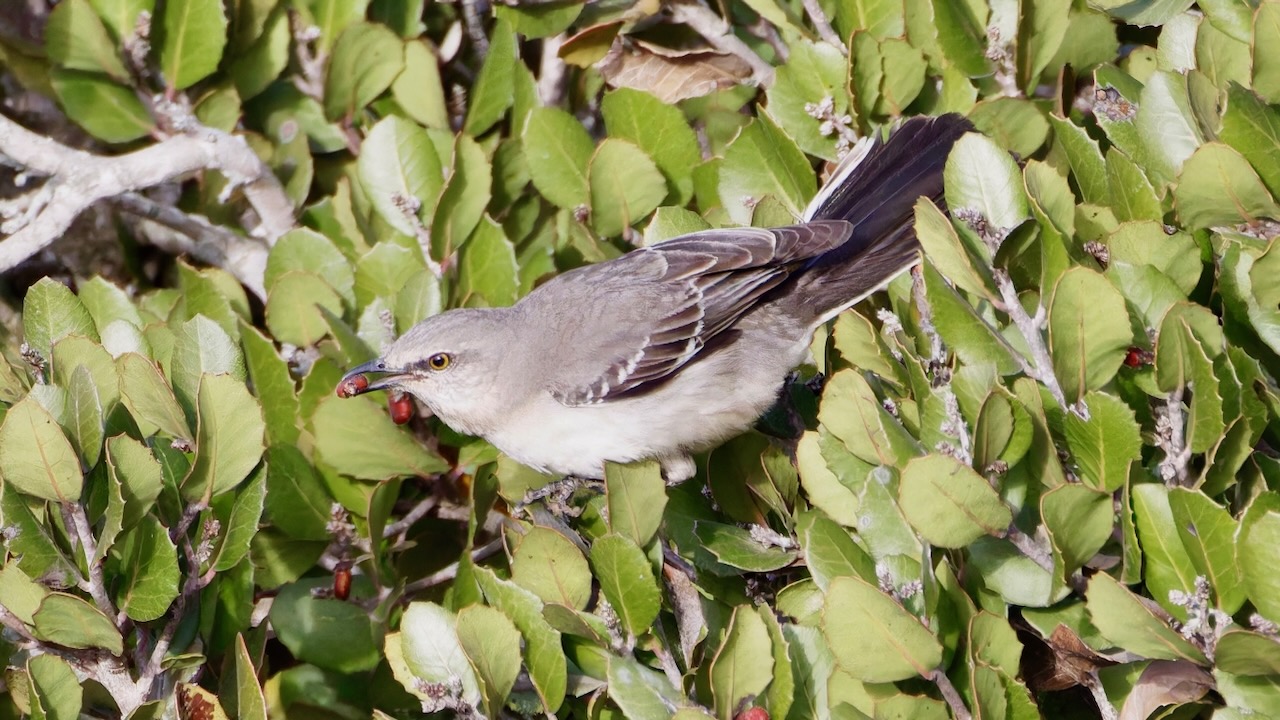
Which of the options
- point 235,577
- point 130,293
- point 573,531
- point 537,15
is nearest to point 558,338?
point 573,531


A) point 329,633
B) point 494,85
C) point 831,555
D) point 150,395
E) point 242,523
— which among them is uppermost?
point 494,85

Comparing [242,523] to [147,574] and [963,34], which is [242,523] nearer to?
[147,574]

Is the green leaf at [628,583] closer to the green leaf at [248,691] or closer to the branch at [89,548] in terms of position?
the green leaf at [248,691]

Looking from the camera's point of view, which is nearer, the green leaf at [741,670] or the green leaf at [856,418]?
the green leaf at [741,670]

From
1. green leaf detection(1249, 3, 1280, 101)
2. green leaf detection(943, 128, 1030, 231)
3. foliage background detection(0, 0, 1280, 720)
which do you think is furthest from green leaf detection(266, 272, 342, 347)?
green leaf detection(1249, 3, 1280, 101)

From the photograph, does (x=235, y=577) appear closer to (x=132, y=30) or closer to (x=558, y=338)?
(x=558, y=338)

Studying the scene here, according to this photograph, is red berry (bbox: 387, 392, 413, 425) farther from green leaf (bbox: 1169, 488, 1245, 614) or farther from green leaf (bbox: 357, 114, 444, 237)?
green leaf (bbox: 1169, 488, 1245, 614)

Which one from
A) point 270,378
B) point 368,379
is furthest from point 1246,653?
point 270,378

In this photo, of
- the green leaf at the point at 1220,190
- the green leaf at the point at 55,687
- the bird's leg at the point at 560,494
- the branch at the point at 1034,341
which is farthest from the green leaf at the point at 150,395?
the green leaf at the point at 1220,190
